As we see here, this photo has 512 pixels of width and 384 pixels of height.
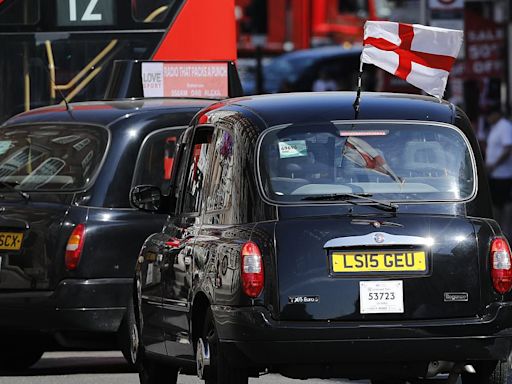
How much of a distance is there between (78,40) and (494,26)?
1213cm

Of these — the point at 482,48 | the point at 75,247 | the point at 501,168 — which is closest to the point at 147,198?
the point at 75,247

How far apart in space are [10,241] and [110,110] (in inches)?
46.3

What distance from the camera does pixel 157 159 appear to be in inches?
465

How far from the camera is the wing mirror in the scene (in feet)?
33.0

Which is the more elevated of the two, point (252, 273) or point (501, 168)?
point (252, 273)

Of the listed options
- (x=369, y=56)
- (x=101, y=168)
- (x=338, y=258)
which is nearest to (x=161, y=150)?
(x=101, y=168)

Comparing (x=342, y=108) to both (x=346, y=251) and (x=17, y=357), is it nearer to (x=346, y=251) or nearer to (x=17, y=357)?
(x=346, y=251)

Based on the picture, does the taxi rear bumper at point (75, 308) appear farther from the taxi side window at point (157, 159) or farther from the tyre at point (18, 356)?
the tyre at point (18, 356)

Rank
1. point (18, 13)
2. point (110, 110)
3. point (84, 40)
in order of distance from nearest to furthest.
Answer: point (110, 110) → point (18, 13) → point (84, 40)

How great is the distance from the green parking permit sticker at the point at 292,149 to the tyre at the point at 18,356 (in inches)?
165

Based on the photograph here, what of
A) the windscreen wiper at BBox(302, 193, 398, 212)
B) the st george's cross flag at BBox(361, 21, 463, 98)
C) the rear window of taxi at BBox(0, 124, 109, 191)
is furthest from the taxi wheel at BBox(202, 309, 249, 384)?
the rear window of taxi at BBox(0, 124, 109, 191)

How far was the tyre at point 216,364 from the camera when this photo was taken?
8422 mm

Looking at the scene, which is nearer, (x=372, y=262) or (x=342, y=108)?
(x=372, y=262)

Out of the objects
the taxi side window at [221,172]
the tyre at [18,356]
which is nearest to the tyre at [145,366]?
the taxi side window at [221,172]
